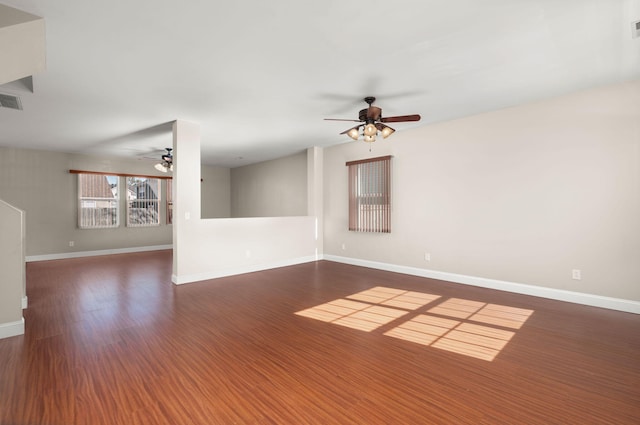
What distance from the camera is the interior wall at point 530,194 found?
11.4 feet

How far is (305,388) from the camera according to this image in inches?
79.3

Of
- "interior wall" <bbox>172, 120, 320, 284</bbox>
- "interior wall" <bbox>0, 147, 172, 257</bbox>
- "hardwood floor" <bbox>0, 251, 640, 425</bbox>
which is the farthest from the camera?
"interior wall" <bbox>0, 147, 172, 257</bbox>

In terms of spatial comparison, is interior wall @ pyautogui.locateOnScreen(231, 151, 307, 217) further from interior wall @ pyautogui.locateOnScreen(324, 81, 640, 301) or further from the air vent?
the air vent

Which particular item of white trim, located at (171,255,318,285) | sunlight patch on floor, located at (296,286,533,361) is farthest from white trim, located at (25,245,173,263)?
sunlight patch on floor, located at (296,286,533,361)

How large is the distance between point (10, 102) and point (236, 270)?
13.5ft

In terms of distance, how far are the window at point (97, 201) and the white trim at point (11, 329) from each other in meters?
5.92

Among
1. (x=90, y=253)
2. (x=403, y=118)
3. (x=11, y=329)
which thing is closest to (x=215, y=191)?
(x=90, y=253)

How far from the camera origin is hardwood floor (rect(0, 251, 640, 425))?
1.78 metres

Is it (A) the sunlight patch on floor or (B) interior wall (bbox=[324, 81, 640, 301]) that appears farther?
(B) interior wall (bbox=[324, 81, 640, 301])

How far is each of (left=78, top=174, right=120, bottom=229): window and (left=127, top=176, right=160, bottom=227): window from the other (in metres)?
0.34

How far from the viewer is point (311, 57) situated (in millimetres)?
2873

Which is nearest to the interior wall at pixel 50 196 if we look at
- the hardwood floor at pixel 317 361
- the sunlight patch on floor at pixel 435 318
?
the hardwood floor at pixel 317 361

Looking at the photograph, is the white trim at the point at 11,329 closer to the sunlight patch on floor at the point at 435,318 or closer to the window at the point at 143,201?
the sunlight patch on floor at the point at 435,318

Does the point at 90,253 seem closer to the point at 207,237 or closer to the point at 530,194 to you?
the point at 207,237
